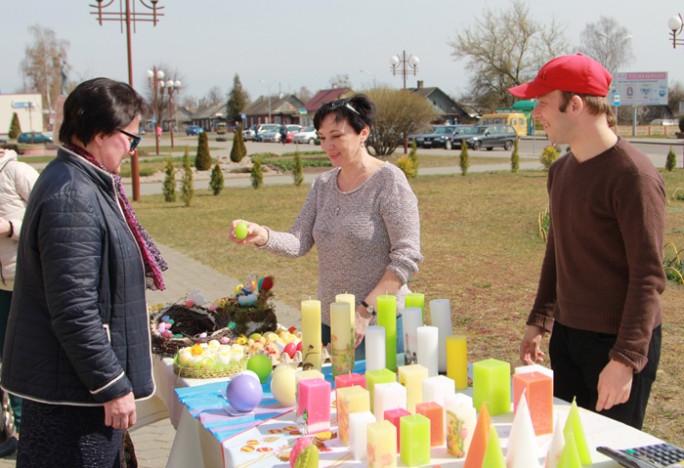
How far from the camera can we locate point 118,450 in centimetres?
238

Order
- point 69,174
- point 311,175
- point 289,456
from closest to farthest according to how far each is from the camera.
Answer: point 289,456 → point 69,174 → point 311,175

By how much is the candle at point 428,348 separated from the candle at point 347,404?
368mm

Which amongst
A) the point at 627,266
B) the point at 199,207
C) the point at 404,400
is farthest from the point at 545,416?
the point at 199,207

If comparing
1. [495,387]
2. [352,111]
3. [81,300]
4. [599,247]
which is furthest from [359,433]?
[352,111]

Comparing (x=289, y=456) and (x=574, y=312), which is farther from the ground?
(x=574, y=312)

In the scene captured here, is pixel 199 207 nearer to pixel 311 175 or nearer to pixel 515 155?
pixel 311 175

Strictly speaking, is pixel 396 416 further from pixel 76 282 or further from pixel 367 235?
pixel 367 235

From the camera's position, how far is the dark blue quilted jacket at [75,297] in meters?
2.09

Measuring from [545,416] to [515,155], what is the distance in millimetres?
21955

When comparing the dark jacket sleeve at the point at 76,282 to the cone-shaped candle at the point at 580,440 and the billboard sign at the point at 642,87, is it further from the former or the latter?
the billboard sign at the point at 642,87

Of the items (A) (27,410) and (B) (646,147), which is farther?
(B) (646,147)

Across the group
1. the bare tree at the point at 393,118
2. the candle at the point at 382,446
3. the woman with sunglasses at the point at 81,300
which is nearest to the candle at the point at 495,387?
the candle at the point at 382,446

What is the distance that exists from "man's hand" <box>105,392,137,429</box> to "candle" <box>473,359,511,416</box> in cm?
108

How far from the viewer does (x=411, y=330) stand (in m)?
2.50
